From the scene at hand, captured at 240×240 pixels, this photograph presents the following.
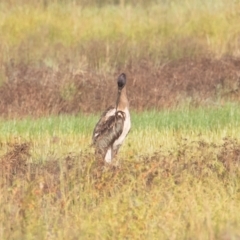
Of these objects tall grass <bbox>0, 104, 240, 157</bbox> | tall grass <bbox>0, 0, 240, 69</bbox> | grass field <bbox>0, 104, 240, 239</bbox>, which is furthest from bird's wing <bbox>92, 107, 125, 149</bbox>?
tall grass <bbox>0, 0, 240, 69</bbox>

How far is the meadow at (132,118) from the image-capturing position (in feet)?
26.3

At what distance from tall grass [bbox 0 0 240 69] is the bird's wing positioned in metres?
8.27

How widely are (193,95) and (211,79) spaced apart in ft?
1.81

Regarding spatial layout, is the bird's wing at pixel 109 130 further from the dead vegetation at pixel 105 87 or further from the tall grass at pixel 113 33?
the tall grass at pixel 113 33

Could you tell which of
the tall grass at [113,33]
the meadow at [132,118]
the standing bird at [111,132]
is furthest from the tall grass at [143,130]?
the tall grass at [113,33]

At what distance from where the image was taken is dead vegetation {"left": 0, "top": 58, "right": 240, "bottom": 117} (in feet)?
56.6

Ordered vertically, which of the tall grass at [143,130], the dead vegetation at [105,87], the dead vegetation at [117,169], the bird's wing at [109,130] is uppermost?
the bird's wing at [109,130]

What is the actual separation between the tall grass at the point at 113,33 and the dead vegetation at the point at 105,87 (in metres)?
0.73

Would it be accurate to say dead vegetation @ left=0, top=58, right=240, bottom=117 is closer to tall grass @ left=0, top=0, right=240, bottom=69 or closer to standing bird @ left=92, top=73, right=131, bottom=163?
tall grass @ left=0, top=0, right=240, bottom=69

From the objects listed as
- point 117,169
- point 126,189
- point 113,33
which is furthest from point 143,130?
point 113,33

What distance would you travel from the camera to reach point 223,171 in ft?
32.2

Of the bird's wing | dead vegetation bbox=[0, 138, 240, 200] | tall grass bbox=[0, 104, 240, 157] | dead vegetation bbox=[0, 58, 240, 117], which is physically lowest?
dead vegetation bbox=[0, 58, 240, 117]

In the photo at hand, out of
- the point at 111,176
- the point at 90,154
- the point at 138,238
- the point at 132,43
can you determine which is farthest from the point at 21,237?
the point at 132,43

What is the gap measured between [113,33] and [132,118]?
573 centimetres
